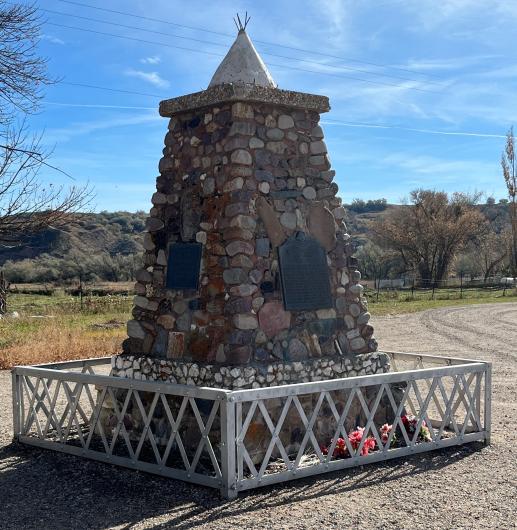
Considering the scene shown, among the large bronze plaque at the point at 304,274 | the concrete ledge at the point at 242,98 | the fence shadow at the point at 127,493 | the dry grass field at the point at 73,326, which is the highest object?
the concrete ledge at the point at 242,98

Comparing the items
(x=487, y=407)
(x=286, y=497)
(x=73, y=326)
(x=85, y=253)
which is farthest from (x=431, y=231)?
(x=286, y=497)

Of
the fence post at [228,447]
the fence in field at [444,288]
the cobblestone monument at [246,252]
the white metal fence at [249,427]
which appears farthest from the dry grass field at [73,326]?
the fence post at [228,447]

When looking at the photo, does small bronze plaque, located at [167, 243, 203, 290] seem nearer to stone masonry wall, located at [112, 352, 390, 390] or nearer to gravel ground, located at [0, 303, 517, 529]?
stone masonry wall, located at [112, 352, 390, 390]

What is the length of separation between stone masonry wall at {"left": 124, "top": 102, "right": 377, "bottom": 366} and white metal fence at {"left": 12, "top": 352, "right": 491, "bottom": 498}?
21.2 inches

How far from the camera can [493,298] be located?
112 feet

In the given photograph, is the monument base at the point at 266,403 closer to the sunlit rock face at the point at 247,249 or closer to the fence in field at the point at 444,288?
the sunlit rock face at the point at 247,249

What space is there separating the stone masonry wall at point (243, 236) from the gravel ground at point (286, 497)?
130 centimetres

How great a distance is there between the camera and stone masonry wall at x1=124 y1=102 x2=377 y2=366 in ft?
22.5

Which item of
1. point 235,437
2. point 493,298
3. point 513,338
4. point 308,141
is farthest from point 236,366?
point 493,298

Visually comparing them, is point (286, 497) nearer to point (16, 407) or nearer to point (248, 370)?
point (248, 370)

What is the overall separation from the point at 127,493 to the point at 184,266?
230cm

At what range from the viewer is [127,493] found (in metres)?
5.86

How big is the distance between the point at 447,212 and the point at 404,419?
44719 millimetres

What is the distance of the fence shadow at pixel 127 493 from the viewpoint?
5.31m
